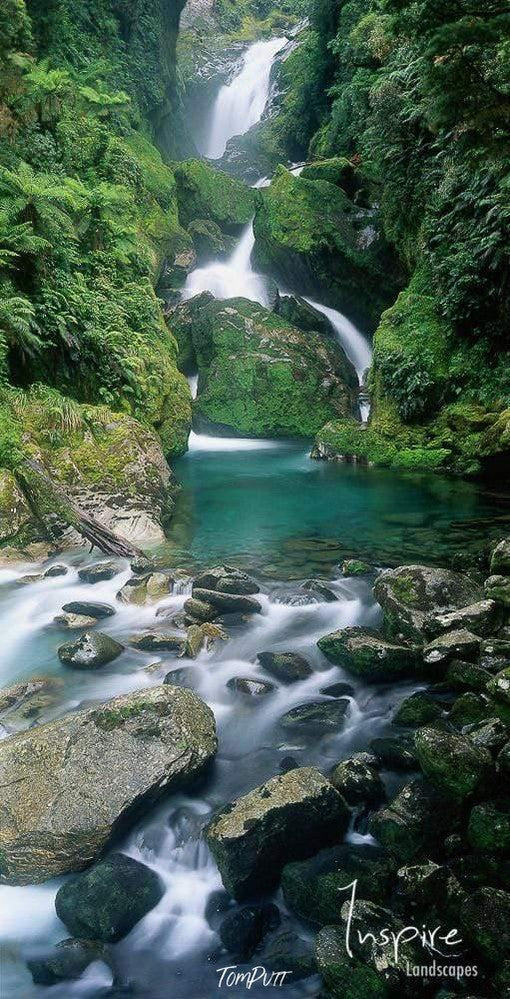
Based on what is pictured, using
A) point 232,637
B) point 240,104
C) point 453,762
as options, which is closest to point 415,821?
point 453,762

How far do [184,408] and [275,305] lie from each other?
7.26 m

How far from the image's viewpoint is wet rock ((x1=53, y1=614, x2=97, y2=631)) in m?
7.03

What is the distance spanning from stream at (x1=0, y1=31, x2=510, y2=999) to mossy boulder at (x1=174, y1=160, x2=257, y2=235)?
12.5m

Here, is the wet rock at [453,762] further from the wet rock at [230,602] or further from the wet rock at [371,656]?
the wet rock at [230,602]

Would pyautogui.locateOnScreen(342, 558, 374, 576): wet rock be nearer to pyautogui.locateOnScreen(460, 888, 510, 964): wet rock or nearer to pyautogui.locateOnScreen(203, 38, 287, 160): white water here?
pyautogui.locateOnScreen(460, 888, 510, 964): wet rock

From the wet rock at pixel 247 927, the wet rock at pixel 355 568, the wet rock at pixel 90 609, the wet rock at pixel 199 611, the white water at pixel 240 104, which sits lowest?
the wet rock at pixel 247 927

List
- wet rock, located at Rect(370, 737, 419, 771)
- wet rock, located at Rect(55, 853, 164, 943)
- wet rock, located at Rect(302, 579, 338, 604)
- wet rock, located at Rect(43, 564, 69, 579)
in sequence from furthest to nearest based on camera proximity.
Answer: wet rock, located at Rect(43, 564, 69, 579) → wet rock, located at Rect(302, 579, 338, 604) → wet rock, located at Rect(370, 737, 419, 771) → wet rock, located at Rect(55, 853, 164, 943)

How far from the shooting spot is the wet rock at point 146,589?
24.2 feet

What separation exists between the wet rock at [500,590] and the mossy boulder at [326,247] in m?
14.6

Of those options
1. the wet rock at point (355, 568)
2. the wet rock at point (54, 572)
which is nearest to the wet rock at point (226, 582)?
the wet rock at point (355, 568)

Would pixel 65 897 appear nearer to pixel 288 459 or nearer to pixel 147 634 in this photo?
pixel 147 634

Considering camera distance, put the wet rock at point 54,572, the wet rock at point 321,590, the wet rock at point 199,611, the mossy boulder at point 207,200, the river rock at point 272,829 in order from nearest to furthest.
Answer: the river rock at point 272,829 → the wet rock at point 199,611 → the wet rock at point 321,590 → the wet rock at point 54,572 → the mossy boulder at point 207,200

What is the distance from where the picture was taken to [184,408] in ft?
48.2

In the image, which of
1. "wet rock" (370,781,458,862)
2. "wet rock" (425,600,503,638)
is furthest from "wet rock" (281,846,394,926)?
"wet rock" (425,600,503,638)
